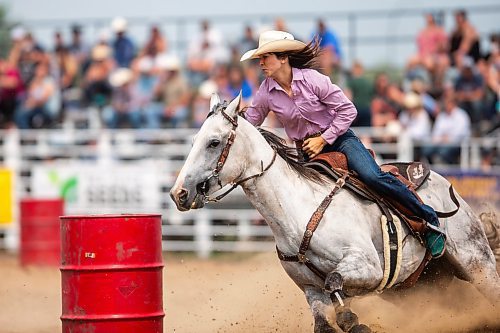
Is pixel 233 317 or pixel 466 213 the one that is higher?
pixel 466 213

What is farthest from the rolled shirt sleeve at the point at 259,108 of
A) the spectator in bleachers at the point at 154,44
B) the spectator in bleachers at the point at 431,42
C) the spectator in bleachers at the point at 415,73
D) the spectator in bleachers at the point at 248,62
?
the spectator in bleachers at the point at 154,44

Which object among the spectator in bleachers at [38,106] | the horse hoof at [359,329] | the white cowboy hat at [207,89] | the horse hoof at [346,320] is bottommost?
the horse hoof at [359,329]

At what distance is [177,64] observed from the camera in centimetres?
1608

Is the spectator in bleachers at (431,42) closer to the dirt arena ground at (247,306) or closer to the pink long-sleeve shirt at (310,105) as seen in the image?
the dirt arena ground at (247,306)

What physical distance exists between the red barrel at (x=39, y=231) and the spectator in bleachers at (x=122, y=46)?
156 inches

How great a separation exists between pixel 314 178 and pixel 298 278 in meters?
0.64

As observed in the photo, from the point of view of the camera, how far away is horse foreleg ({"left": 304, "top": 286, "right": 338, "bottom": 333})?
20.9 ft

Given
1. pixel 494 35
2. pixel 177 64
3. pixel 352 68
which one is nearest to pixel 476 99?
pixel 494 35

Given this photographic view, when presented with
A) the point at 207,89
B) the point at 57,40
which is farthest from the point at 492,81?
the point at 57,40

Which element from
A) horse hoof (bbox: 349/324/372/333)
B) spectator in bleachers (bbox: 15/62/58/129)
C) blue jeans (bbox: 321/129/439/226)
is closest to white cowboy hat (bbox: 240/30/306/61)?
blue jeans (bbox: 321/129/439/226)

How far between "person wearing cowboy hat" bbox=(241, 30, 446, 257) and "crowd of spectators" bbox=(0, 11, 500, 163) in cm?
704

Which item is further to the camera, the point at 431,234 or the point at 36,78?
the point at 36,78

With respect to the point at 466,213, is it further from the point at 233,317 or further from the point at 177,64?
the point at 177,64

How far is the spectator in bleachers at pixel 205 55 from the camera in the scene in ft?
54.3
